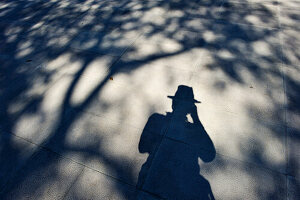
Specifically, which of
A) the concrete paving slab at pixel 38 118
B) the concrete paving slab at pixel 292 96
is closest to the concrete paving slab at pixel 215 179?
the concrete paving slab at pixel 292 96

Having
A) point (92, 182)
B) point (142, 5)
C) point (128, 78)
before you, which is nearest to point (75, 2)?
point (142, 5)

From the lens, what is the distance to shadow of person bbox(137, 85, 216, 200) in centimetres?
278

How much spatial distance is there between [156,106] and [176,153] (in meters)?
1.02

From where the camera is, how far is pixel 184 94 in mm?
4031

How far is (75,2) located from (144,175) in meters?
7.50

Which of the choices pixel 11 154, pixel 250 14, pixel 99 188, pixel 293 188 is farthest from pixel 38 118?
pixel 250 14

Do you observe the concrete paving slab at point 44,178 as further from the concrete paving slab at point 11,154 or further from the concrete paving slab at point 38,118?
the concrete paving slab at point 38,118

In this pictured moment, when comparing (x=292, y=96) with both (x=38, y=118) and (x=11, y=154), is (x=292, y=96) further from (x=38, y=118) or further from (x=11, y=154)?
(x=11, y=154)

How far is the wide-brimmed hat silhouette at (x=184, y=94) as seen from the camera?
394 centimetres

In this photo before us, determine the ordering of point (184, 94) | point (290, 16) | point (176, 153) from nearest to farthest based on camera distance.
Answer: point (176, 153), point (184, 94), point (290, 16)

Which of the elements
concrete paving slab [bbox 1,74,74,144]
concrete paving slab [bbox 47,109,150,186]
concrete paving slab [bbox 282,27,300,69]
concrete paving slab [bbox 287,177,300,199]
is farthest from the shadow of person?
concrete paving slab [bbox 282,27,300,69]

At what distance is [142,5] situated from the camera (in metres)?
7.03

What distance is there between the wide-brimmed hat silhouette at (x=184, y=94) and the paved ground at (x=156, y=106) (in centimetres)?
3

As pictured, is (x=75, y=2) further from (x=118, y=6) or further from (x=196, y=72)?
(x=196, y=72)
